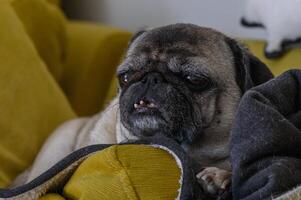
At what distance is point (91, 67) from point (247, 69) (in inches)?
37.6

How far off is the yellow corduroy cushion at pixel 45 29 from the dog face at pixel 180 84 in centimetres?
81

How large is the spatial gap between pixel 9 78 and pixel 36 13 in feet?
1.44

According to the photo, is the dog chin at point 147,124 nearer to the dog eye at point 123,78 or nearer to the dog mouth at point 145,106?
the dog mouth at point 145,106

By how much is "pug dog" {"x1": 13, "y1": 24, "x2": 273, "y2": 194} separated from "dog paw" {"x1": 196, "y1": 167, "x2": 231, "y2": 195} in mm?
122

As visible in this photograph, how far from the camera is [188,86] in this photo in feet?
3.72

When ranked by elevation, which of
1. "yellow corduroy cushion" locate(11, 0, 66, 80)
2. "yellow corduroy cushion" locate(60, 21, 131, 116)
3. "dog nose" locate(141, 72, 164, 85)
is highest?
"dog nose" locate(141, 72, 164, 85)

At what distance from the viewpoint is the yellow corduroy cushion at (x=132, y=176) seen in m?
0.85

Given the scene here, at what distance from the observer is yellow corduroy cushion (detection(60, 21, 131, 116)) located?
6.74 feet

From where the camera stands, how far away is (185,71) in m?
1.12

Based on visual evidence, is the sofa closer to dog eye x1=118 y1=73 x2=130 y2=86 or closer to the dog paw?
dog eye x1=118 y1=73 x2=130 y2=86

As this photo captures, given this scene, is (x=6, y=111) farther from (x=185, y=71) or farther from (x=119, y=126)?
(x=185, y=71)

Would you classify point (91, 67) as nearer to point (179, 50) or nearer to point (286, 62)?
point (286, 62)

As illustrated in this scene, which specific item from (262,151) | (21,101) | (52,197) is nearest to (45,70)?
(21,101)

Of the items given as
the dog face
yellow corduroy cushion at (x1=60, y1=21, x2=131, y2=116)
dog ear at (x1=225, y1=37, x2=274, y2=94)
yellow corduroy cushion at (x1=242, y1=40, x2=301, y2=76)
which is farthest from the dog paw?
yellow corduroy cushion at (x1=60, y1=21, x2=131, y2=116)
